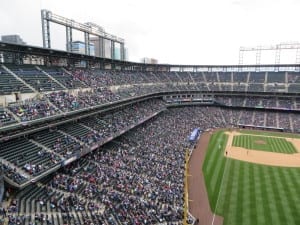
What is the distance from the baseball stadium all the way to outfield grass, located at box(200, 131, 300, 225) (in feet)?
0.34

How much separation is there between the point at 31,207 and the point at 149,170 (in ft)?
45.3

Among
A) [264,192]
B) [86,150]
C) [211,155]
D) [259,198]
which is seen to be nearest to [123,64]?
[211,155]

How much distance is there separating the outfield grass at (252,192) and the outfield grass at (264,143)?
28.4ft

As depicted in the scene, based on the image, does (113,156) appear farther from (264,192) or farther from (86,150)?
(264,192)

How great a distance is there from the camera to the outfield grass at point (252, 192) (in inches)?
832

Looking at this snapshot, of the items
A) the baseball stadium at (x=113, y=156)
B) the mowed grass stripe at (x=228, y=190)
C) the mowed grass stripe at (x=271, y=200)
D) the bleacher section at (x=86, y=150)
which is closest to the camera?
the bleacher section at (x=86, y=150)

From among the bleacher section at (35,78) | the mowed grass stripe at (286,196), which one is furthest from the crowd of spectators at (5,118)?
the mowed grass stripe at (286,196)

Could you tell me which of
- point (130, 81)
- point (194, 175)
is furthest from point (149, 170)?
point (130, 81)

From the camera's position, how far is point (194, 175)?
1176 inches

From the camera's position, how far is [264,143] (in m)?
43.9

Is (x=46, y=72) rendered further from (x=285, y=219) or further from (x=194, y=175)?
(x=285, y=219)

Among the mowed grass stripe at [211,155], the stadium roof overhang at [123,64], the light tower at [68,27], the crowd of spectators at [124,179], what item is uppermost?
the light tower at [68,27]

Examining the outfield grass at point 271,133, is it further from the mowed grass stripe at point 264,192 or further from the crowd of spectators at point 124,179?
the mowed grass stripe at point 264,192

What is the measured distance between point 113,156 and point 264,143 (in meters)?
28.7
